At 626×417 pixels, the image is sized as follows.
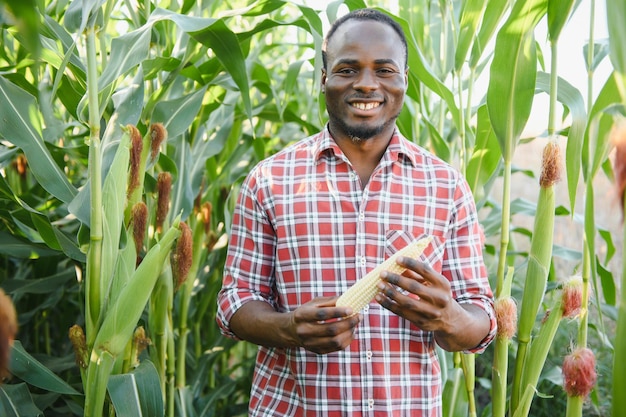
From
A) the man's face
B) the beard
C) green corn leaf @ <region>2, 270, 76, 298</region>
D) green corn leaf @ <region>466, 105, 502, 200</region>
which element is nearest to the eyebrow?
the man's face

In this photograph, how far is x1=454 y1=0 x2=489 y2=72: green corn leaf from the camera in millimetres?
1723

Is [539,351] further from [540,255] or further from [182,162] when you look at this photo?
[182,162]

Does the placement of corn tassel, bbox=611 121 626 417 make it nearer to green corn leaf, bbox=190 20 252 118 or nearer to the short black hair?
the short black hair

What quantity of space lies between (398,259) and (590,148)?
0.35 meters

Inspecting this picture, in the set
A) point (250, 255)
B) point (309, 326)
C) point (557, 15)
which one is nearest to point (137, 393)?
point (250, 255)

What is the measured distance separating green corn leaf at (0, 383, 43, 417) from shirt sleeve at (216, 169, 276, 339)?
1.79ft

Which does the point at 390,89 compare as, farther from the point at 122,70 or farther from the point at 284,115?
the point at 284,115

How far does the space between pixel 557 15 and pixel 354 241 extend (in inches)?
25.2

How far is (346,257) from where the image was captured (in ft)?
4.84

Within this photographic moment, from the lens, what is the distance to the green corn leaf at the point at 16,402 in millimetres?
1676

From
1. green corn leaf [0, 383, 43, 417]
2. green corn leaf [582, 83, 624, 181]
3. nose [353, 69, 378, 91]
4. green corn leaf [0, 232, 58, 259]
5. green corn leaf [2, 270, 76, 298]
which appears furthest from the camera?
green corn leaf [2, 270, 76, 298]

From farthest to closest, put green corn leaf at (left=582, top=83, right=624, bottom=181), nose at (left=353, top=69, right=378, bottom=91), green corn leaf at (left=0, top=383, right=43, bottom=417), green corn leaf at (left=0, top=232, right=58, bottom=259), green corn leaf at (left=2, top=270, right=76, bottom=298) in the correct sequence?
green corn leaf at (left=2, top=270, right=76, bottom=298), green corn leaf at (left=0, top=232, right=58, bottom=259), green corn leaf at (left=0, top=383, right=43, bottom=417), nose at (left=353, top=69, right=378, bottom=91), green corn leaf at (left=582, top=83, right=624, bottom=181)

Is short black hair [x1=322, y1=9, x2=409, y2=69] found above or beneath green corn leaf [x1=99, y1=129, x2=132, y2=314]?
above

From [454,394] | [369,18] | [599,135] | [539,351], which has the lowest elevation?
[454,394]
